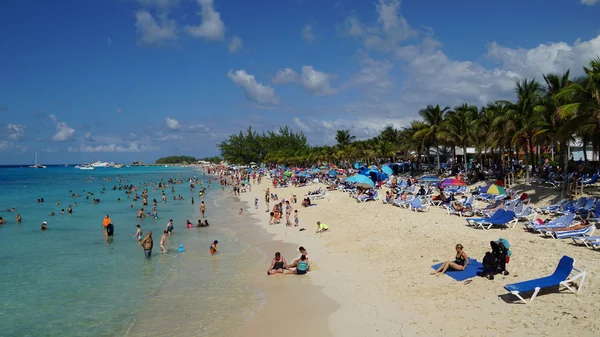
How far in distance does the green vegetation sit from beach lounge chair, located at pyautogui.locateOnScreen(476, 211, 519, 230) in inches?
186

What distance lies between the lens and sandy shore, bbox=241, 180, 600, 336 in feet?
21.4

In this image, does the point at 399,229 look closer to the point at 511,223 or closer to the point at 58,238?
the point at 511,223

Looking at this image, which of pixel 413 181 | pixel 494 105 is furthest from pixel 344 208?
pixel 494 105

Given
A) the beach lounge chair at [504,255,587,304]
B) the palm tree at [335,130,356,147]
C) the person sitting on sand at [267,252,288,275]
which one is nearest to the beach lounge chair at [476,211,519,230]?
the beach lounge chair at [504,255,587,304]

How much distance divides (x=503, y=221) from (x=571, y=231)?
7.26 ft

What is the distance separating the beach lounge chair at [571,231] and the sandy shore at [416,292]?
340mm

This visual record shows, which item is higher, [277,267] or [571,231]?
[571,231]

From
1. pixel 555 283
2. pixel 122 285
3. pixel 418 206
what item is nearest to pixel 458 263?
pixel 555 283

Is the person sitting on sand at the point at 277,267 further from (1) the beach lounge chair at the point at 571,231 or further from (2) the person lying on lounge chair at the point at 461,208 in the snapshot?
(2) the person lying on lounge chair at the point at 461,208

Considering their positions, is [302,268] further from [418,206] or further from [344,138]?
[344,138]

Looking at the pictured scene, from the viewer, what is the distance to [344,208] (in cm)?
2233

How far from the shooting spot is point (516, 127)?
79.4 feet

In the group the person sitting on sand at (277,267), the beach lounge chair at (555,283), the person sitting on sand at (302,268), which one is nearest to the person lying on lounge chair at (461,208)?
the person sitting on sand at (302,268)

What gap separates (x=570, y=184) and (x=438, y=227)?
26.2 ft
